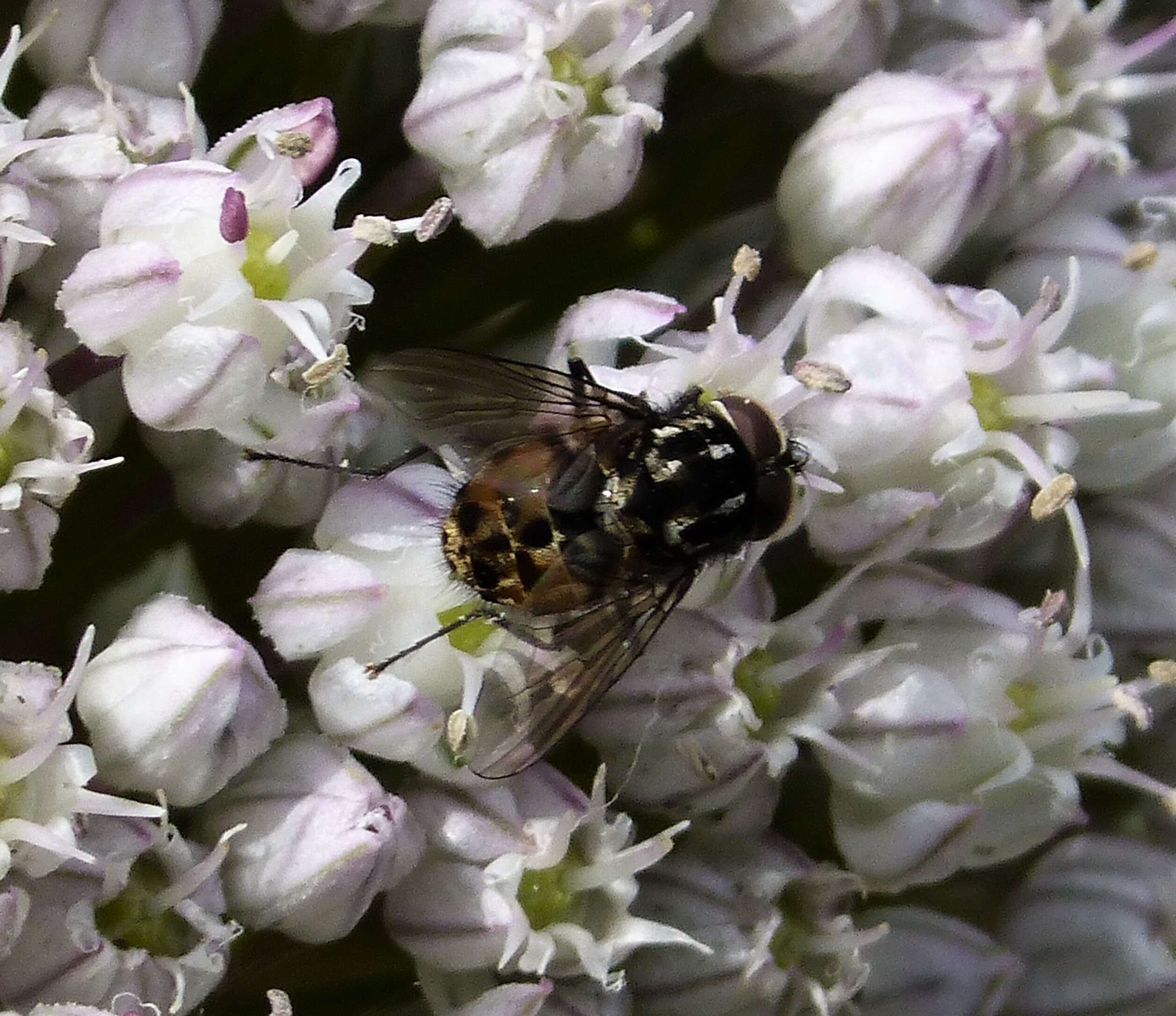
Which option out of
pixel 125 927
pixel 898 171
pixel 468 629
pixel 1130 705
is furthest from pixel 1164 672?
pixel 125 927

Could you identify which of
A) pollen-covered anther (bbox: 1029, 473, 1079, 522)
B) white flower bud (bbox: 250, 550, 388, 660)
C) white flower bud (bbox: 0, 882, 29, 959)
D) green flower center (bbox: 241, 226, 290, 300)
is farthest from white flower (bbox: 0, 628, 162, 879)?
pollen-covered anther (bbox: 1029, 473, 1079, 522)

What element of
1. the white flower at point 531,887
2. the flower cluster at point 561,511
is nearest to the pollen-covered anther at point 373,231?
the flower cluster at point 561,511

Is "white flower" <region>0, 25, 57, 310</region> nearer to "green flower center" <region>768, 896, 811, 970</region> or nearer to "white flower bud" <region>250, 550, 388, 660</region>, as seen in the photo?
"white flower bud" <region>250, 550, 388, 660</region>

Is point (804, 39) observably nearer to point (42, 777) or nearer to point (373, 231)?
point (373, 231)

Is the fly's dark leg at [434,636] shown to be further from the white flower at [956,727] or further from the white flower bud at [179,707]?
the white flower at [956,727]

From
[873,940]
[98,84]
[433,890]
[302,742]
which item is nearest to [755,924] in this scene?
[873,940]

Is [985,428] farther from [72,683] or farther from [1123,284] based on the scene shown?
[72,683]

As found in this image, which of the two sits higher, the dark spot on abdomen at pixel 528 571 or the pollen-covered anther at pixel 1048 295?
the pollen-covered anther at pixel 1048 295
